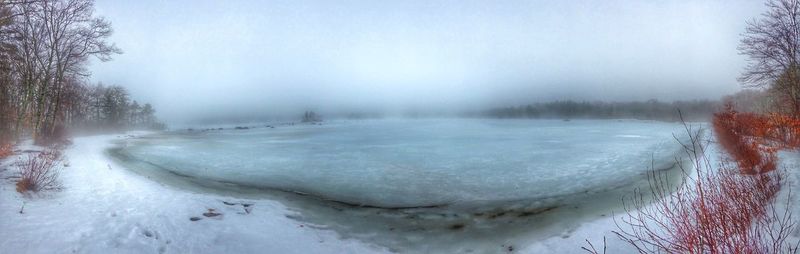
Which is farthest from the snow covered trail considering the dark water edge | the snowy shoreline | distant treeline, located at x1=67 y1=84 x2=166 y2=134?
distant treeline, located at x1=67 y1=84 x2=166 y2=134

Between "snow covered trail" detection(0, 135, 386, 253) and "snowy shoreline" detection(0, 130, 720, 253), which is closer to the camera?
"snow covered trail" detection(0, 135, 386, 253)

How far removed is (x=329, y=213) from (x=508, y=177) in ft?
27.7

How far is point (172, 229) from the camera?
745 centimetres

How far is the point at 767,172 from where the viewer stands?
1056 cm

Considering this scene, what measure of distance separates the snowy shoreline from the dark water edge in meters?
0.12

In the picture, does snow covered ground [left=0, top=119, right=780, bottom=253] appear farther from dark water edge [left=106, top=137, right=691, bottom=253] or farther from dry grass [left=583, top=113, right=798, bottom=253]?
dry grass [left=583, top=113, right=798, bottom=253]

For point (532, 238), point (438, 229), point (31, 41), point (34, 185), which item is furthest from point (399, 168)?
point (31, 41)

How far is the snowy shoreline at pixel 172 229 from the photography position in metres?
6.31

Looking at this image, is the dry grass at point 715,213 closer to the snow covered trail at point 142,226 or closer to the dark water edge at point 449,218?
the dark water edge at point 449,218

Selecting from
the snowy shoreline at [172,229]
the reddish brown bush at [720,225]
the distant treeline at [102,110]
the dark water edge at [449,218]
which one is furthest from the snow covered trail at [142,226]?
the distant treeline at [102,110]

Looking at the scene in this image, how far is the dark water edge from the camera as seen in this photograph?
7959 millimetres

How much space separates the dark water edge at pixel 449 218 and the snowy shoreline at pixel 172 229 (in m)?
0.12

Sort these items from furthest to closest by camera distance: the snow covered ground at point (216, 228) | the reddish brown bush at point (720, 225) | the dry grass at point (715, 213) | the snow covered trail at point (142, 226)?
the snow covered ground at point (216, 228) → the snow covered trail at point (142, 226) → the dry grass at point (715, 213) → the reddish brown bush at point (720, 225)

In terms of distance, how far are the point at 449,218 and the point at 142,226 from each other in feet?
23.6
